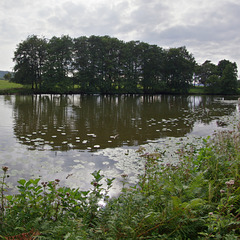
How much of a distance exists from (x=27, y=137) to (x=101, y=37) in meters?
53.0

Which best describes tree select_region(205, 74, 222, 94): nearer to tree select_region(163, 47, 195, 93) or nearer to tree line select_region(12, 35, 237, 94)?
tree line select_region(12, 35, 237, 94)

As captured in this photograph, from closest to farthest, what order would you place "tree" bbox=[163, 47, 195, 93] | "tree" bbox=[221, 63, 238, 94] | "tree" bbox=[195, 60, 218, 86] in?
"tree" bbox=[163, 47, 195, 93]
"tree" bbox=[221, 63, 238, 94]
"tree" bbox=[195, 60, 218, 86]

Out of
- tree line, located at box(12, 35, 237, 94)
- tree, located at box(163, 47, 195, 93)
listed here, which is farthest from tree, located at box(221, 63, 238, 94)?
tree, located at box(163, 47, 195, 93)

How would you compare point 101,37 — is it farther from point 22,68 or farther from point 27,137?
point 27,137

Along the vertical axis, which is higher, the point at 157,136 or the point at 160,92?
the point at 160,92

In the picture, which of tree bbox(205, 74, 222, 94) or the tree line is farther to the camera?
tree bbox(205, 74, 222, 94)

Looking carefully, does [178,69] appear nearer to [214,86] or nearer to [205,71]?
[214,86]

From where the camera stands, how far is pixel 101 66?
5853cm

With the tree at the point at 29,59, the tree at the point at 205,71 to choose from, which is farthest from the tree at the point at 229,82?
the tree at the point at 29,59

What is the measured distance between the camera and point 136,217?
280 centimetres

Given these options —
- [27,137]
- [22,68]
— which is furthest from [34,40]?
[27,137]

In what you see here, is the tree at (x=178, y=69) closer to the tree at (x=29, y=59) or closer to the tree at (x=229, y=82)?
the tree at (x=229, y=82)

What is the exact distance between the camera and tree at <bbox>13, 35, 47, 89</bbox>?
52.0 metres

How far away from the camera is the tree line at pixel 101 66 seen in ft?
172
